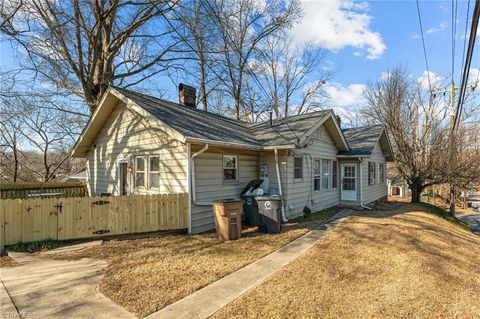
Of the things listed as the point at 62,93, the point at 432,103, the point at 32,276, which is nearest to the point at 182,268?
the point at 32,276

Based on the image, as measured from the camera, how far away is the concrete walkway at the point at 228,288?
367 cm

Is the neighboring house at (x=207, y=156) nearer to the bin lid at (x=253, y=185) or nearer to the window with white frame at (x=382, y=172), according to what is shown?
the bin lid at (x=253, y=185)

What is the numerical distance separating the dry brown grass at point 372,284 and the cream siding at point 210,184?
3.47 metres

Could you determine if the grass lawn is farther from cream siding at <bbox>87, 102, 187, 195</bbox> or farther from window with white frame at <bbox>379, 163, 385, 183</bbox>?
window with white frame at <bbox>379, 163, 385, 183</bbox>

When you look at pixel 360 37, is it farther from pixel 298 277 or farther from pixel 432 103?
pixel 432 103

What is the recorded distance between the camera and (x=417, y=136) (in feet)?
62.2

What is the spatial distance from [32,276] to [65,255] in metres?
1.23

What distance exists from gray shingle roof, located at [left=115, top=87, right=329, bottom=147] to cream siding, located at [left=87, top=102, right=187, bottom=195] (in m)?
0.52

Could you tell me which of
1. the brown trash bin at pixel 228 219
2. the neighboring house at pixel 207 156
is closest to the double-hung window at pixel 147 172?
the neighboring house at pixel 207 156

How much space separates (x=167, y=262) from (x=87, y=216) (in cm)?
291

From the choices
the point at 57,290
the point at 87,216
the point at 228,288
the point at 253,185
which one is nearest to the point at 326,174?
the point at 253,185

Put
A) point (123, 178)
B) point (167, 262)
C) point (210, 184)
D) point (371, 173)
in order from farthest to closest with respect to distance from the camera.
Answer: point (371, 173) < point (123, 178) < point (210, 184) < point (167, 262)

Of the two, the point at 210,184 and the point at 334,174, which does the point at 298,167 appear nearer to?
the point at 334,174

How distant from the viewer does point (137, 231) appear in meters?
7.55
